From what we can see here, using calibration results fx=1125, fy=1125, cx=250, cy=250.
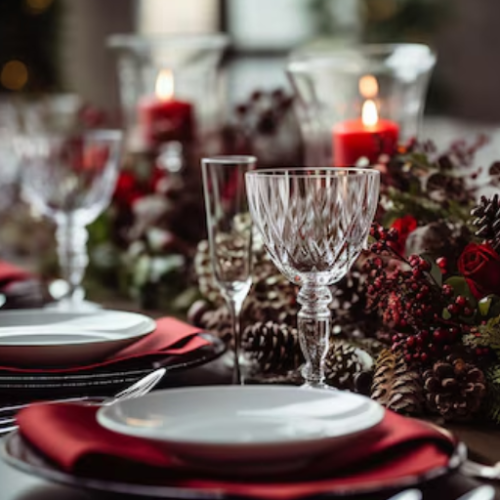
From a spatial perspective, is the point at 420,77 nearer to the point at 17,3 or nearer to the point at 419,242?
the point at 419,242

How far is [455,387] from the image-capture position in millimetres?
884

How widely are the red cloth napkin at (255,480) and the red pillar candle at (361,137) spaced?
622mm

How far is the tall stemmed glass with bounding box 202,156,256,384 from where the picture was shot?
3.34 feet

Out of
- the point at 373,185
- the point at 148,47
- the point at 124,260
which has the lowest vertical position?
the point at 124,260

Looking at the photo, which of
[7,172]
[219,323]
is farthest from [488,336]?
[7,172]

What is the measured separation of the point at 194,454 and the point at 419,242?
416mm

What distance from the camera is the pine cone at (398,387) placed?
889 mm

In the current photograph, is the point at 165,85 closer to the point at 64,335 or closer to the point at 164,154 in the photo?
the point at 164,154

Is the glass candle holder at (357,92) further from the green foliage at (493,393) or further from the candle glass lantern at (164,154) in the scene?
the green foliage at (493,393)

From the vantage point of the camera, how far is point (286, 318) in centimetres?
113

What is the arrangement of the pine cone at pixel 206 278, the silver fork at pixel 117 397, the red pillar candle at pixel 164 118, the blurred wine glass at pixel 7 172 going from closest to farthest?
1. the silver fork at pixel 117 397
2. the pine cone at pixel 206 278
3. the red pillar candle at pixel 164 118
4. the blurred wine glass at pixel 7 172

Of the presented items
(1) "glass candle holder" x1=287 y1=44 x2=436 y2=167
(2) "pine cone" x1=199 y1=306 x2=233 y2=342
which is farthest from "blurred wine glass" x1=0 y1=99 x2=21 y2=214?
(2) "pine cone" x1=199 y1=306 x2=233 y2=342

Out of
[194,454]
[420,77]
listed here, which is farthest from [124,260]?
[194,454]

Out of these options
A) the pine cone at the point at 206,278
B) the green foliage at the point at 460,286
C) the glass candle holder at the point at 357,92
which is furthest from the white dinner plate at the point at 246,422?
the glass candle holder at the point at 357,92
